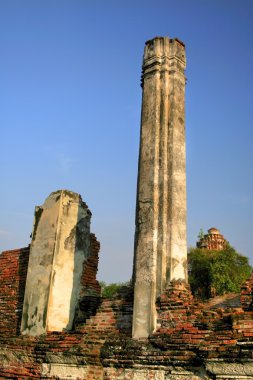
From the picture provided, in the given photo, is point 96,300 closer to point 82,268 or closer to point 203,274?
point 82,268

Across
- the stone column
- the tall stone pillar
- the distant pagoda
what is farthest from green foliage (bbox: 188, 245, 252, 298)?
the tall stone pillar

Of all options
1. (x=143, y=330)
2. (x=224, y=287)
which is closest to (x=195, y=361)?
(x=143, y=330)

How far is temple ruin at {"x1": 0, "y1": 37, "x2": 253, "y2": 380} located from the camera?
4887mm

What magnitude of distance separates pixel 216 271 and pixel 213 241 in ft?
15.6

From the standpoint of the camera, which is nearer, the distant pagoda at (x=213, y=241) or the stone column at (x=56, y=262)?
the stone column at (x=56, y=262)

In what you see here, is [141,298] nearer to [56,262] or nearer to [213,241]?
[56,262]

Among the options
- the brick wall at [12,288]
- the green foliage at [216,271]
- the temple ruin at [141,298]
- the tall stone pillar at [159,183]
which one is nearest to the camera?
the temple ruin at [141,298]

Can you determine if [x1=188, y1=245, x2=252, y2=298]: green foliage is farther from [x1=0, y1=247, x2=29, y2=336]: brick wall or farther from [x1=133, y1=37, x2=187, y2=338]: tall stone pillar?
[x1=133, y1=37, x2=187, y2=338]: tall stone pillar

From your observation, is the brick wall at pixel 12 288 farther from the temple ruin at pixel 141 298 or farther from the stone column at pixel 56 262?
the stone column at pixel 56 262

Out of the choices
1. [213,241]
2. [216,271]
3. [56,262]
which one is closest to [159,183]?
[56,262]

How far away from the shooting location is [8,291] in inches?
322

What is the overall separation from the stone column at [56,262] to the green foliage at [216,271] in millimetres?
16957

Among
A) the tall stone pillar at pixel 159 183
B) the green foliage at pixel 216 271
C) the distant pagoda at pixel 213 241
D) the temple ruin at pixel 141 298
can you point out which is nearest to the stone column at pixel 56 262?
the temple ruin at pixel 141 298

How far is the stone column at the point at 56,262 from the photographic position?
706 cm
